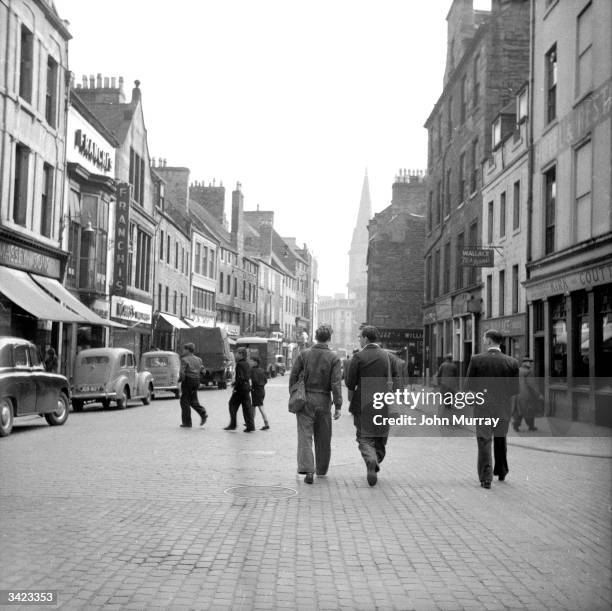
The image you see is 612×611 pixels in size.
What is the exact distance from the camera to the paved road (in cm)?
493

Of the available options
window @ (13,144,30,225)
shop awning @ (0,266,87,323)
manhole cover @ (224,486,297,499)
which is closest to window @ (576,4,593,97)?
manhole cover @ (224,486,297,499)

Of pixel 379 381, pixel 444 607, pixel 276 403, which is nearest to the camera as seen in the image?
pixel 444 607

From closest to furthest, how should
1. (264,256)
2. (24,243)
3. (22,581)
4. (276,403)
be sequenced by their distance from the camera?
(22,581), (24,243), (276,403), (264,256)

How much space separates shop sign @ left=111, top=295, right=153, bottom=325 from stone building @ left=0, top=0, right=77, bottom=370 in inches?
262

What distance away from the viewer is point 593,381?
17.7 meters

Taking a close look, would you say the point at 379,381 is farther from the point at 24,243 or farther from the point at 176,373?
the point at 176,373

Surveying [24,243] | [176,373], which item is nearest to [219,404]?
[176,373]

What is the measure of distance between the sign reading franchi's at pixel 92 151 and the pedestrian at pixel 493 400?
23.8m

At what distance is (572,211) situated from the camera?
62.5 ft

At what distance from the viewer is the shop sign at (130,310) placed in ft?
115

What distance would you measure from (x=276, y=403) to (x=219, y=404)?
7.34 feet

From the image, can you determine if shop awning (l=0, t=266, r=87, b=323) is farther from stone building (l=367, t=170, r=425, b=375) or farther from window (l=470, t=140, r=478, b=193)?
stone building (l=367, t=170, r=425, b=375)

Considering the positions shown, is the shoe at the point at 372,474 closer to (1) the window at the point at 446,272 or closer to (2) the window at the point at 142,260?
(1) the window at the point at 446,272

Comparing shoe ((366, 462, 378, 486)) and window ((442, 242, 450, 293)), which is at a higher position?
window ((442, 242, 450, 293))
